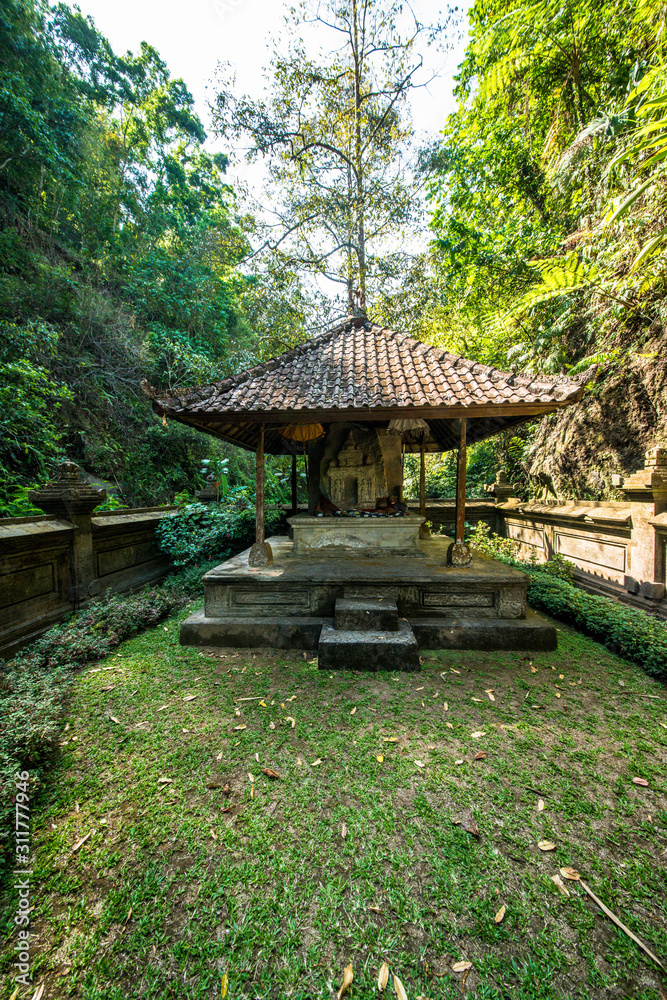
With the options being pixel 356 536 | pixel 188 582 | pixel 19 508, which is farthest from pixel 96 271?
pixel 356 536

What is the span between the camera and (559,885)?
1956mm

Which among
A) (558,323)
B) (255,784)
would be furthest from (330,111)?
(255,784)

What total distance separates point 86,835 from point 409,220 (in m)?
16.7

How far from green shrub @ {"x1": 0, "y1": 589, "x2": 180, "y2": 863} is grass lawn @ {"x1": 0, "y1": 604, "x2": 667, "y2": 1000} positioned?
216 millimetres

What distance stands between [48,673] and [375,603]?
3484 millimetres

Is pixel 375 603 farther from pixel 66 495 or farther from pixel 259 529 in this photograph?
pixel 66 495

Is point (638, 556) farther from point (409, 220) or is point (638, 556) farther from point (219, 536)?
point (409, 220)

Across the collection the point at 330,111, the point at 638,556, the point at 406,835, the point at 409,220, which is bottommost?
the point at 406,835

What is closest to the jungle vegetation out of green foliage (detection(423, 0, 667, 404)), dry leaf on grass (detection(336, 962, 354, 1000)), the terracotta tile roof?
green foliage (detection(423, 0, 667, 404))

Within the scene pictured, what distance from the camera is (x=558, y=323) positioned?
790 cm

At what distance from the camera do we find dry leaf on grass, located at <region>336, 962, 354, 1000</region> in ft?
5.10

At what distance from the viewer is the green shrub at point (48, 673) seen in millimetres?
2623

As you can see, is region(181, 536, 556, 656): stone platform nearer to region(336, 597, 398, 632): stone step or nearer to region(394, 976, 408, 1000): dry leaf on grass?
region(336, 597, 398, 632): stone step

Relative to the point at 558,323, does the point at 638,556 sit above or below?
below
